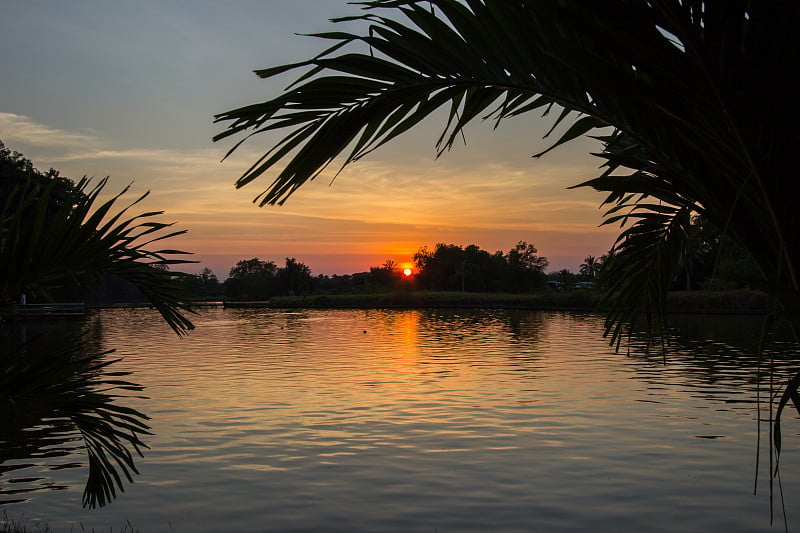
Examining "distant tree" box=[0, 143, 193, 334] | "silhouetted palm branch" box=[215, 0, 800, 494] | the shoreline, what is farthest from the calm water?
the shoreline

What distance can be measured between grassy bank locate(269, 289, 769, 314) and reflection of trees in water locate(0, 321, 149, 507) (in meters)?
34.8

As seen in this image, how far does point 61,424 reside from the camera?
11250 mm

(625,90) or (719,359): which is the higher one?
(625,90)

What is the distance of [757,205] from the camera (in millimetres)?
2336

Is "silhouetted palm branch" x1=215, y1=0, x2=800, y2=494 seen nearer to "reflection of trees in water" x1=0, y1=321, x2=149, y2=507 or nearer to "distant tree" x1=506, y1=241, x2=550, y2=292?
"reflection of trees in water" x1=0, y1=321, x2=149, y2=507

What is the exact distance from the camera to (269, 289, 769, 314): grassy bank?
45422 mm

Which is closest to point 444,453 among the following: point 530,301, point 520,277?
point 530,301

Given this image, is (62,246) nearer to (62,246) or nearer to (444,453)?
(62,246)

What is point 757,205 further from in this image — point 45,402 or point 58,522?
point 58,522

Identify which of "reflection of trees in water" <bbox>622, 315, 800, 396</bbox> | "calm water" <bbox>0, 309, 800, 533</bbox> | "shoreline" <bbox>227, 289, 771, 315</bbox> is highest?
"shoreline" <bbox>227, 289, 771, 315</bbox>

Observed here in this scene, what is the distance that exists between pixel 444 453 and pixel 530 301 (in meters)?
54.3

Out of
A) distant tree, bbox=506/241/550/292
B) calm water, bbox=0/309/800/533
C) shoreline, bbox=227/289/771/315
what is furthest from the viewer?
distant tree, bbox=506/241/550/292

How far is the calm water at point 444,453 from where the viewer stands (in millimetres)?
6664

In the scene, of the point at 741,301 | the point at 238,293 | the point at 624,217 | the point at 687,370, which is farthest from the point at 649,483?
the point at 238,293
